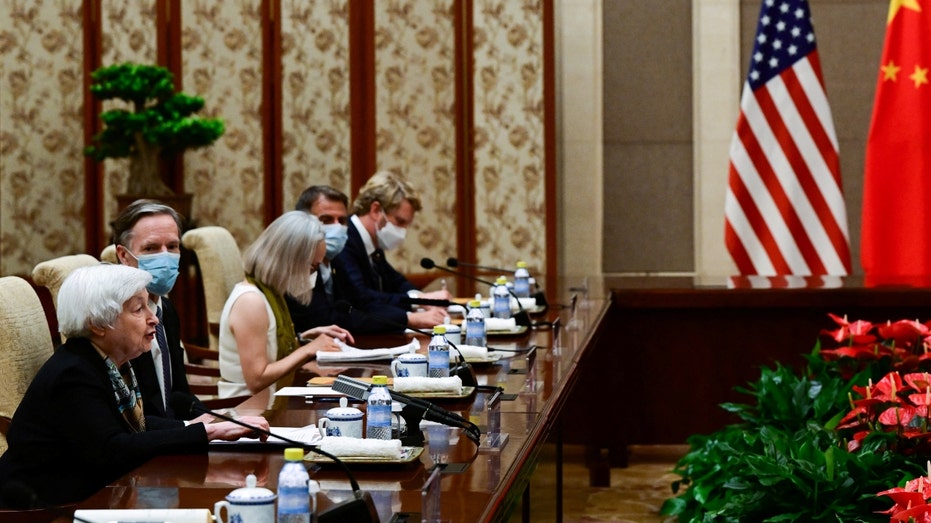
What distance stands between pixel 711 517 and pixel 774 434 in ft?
1.11

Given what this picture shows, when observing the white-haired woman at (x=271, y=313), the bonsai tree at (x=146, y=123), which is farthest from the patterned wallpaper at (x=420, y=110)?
the white-haired woman at (x=271, y=313)

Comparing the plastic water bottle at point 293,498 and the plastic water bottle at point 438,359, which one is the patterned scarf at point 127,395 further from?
the plastic water bottle at point 293,498

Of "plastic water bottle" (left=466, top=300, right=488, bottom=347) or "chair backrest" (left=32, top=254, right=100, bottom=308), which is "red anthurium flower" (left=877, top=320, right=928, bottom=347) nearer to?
"plastic water bottle" (left=466, top=300, right=488, bottom=347)

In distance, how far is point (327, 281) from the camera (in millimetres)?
5418

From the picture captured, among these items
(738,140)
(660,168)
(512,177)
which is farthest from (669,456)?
(660,168)

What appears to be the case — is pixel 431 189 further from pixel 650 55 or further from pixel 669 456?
pixel 669 456

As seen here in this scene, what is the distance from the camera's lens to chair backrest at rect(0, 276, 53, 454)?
330cm

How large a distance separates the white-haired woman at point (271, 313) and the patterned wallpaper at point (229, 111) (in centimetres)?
372

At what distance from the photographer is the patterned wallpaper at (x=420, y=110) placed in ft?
26.9

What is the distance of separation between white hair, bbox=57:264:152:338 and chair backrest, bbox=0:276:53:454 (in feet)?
1.52

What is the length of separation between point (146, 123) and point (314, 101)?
109cm

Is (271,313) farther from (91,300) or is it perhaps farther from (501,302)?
(91,300)

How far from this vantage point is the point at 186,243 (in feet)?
18.2

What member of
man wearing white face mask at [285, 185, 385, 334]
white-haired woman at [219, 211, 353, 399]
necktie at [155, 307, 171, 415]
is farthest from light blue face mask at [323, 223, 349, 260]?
necktie at [155, 307, 171, 415]
